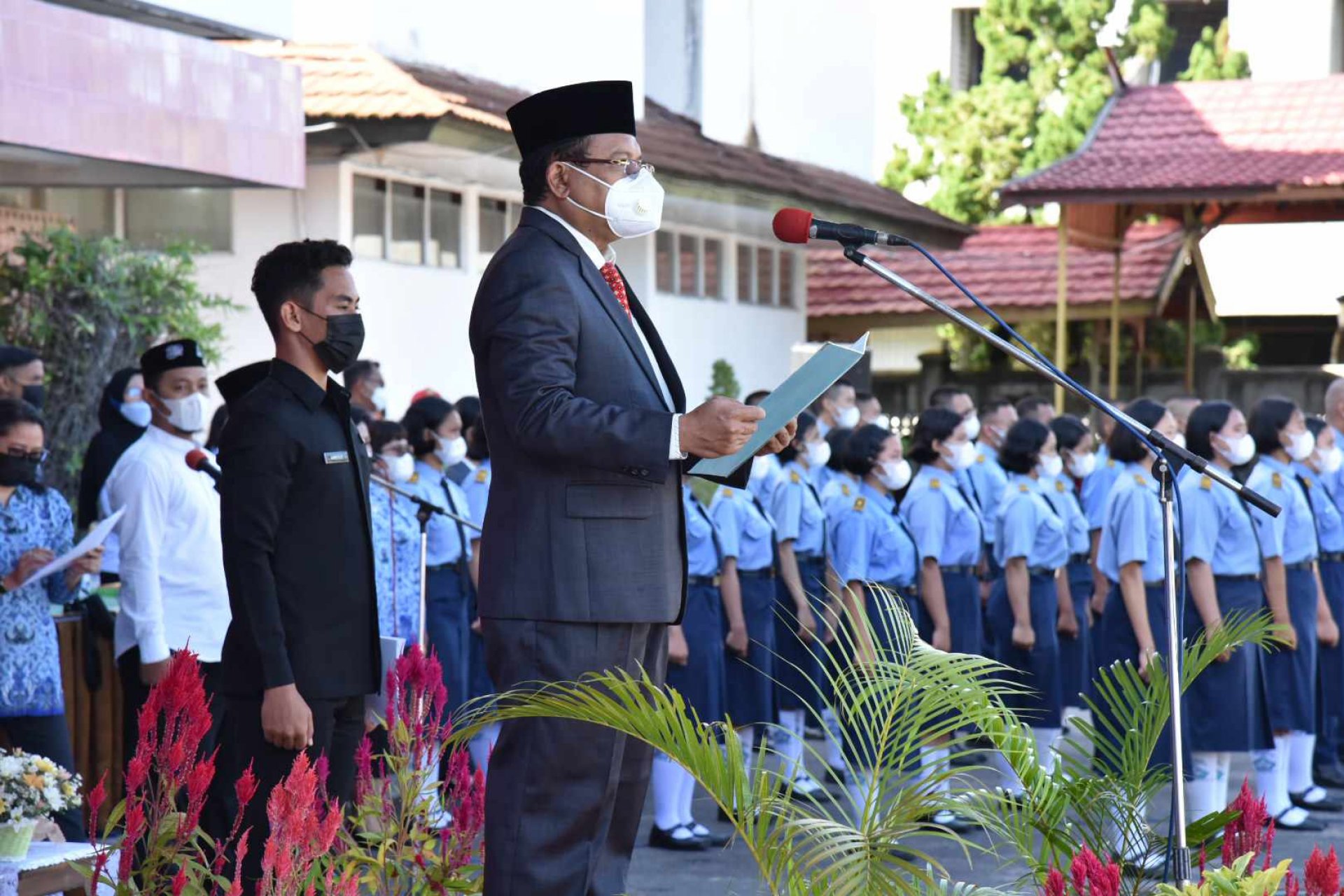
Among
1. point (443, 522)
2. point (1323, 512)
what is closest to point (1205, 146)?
point (1323, 512)

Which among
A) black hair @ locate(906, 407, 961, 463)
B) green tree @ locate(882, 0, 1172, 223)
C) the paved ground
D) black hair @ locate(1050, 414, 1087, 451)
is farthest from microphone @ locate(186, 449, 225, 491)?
green tree @ locate(882, 0, 1172, 223)

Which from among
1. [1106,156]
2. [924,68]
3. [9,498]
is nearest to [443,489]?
[9,498]

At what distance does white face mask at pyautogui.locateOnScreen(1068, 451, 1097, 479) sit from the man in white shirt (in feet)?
19.0

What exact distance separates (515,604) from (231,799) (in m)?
1.38

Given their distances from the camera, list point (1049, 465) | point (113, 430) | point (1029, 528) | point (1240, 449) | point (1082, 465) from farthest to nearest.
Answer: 1. point (1082, 465)
2. point (1049, 465)
3. point (1029, 528)
4. point (1240, 449)
5. point (113, 430)

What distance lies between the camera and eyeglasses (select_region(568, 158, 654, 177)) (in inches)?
157

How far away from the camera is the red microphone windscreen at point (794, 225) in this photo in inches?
156

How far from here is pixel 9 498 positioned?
6.14m

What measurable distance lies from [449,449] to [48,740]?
314 cm

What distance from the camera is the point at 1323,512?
9445 millimetres

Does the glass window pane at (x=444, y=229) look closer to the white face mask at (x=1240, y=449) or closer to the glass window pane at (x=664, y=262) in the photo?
the glass window pane at (x=664, y=262)

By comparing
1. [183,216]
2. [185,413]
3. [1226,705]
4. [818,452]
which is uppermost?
[183,216]

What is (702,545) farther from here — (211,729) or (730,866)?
(211,729)

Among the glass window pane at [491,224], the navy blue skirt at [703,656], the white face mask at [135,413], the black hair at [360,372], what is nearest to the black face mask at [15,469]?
the white face mask at [135,413]
